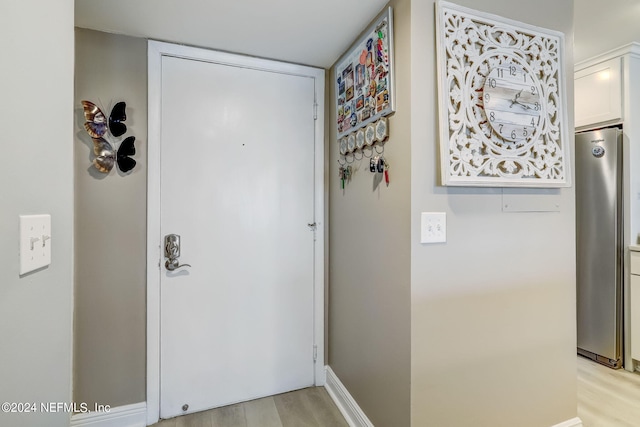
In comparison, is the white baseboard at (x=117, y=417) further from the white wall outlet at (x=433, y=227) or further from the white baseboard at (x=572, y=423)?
the white baseboard at (x=572, y=423)

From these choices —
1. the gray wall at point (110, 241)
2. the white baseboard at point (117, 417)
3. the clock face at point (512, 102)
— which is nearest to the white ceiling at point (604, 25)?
the clock face at point (512, 102)

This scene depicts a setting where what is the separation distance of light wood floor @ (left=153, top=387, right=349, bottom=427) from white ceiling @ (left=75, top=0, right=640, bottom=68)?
218cm

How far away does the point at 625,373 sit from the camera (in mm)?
2193

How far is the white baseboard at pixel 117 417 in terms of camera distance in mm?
1586

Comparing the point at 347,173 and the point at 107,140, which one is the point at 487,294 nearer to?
the point at 347,173

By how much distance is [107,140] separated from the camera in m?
→ 1.61

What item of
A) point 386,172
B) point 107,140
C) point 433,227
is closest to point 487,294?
point 433,227

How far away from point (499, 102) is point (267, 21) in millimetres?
1200

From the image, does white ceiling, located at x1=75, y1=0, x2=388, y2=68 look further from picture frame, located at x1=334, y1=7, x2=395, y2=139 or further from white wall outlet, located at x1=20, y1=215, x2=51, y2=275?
white wall outlet, located at x1=20, y1=215, x2=51, y2=275

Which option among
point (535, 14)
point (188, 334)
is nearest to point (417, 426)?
point (188, 334)

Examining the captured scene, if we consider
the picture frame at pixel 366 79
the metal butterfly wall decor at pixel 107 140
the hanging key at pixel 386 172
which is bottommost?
the hanging key at pixel 386 172

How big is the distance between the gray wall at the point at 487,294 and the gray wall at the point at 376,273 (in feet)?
0.19

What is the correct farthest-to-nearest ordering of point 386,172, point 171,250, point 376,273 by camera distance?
point 171,250 < point 376,273 < point 386,172

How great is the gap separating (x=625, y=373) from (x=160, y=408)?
3197mm
